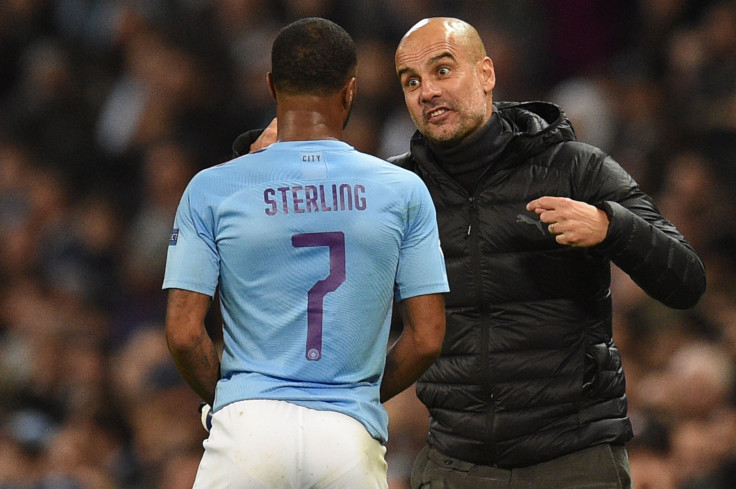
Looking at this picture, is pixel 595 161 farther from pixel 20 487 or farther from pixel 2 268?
pixel 2 268

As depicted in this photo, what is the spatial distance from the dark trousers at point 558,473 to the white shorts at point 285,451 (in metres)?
0.86

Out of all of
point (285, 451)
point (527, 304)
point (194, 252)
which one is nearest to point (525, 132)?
point (527, 304)

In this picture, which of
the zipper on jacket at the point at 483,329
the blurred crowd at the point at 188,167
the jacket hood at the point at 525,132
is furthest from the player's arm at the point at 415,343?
the blurred crowd at the point at 188,167

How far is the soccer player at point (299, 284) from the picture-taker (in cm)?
257

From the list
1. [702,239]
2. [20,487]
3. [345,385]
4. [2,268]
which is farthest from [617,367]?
[2,268]

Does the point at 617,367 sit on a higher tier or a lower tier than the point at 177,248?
lower

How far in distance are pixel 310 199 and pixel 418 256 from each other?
0.99ft

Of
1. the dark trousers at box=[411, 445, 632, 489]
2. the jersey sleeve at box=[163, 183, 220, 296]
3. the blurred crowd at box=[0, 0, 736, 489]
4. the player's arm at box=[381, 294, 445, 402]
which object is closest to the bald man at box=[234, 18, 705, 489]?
the dark trousers at box=[411, 445, 632, 489]

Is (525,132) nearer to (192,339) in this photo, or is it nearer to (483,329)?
(483,329)

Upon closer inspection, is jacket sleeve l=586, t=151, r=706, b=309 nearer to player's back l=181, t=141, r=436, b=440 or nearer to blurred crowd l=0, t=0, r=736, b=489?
player's back l=181, t=141, r=436, b=440

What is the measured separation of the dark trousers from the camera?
331 centimetres

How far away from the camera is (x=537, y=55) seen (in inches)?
274

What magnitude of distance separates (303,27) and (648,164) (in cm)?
375

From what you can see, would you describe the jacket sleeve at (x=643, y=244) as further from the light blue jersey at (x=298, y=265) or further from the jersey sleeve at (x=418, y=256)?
the light blue jersey at (x=298, y=265)
